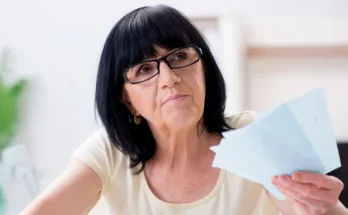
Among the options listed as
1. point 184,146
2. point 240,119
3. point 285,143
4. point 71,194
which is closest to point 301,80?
point 240,119

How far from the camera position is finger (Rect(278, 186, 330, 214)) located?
26.0 inches

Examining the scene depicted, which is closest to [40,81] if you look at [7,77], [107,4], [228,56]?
[7,77]

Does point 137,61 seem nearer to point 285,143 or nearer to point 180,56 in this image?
point 180,56

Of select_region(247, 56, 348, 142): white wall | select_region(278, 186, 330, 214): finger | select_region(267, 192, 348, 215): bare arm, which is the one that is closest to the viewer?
select_region(278, 186, 330, 214): finger

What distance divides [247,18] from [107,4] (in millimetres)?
605

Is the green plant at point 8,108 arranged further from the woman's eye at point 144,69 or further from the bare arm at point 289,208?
the bare arm at point 289,208

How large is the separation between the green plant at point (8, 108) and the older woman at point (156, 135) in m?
1.04

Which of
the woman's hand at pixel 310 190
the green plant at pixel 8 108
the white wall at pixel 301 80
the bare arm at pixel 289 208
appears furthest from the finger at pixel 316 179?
the green plant at pixel 8 108

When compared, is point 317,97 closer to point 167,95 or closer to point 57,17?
point 167,95

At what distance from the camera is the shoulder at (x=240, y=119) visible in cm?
104

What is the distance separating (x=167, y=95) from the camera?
864mm

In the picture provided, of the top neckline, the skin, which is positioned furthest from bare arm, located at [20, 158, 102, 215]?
the top neckline

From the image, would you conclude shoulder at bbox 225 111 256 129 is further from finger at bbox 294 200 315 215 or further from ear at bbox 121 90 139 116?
finger at bbox 294 200 315 215

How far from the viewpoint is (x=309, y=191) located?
0.66 meters
